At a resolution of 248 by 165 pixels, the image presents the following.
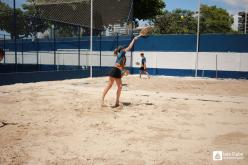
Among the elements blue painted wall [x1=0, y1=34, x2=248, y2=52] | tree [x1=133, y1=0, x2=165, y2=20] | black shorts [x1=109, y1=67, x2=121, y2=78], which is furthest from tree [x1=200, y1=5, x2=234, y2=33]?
black shorts [x1=109, y1=67, x2=121, y2=78]

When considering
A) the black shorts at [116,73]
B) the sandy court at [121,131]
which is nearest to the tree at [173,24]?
the sandy court at [121,131]

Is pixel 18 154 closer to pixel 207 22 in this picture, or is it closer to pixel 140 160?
pixel 140 160

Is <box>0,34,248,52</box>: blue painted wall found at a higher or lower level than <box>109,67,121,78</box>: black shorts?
higher

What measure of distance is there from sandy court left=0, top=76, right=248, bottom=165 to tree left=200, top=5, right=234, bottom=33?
56.3m

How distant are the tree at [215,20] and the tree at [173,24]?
761 centimetres

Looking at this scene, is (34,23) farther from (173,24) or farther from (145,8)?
(173,24)

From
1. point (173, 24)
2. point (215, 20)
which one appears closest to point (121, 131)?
point (173, 24)

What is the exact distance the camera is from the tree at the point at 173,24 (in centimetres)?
5444

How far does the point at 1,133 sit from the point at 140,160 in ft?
11.0

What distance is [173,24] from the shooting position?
54.4 metres

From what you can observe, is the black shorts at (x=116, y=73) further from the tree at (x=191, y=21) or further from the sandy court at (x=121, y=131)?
the tree at (x=191, y=21)

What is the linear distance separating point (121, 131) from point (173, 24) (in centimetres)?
4897

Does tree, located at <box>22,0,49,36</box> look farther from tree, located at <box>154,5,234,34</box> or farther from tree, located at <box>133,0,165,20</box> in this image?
tree, located at <box>154,5,234,34</box>

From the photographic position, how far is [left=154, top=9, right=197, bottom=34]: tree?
54438 millimetres
